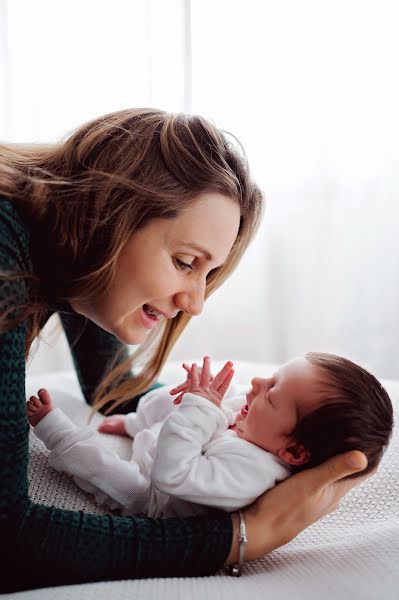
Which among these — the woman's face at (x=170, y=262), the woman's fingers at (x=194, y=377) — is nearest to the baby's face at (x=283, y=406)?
the woman's fingers at (x=194, y=377)

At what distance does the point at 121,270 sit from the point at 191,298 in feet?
0.49

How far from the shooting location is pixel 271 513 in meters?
1.02

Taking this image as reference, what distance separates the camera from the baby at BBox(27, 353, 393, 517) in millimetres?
1041

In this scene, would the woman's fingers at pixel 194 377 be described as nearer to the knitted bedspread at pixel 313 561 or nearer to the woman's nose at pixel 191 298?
the woman's nose at pixel 191 298

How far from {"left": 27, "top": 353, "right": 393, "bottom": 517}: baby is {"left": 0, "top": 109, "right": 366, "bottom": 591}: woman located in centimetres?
5

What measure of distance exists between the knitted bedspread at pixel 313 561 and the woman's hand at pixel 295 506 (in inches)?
1.7

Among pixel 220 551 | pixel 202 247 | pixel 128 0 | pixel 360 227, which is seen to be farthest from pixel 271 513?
pixel 128 0

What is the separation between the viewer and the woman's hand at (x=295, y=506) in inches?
39.4

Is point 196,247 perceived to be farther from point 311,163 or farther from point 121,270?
point 311,163

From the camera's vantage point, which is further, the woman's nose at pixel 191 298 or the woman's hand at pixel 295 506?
the woman's nose at pixel 191 298

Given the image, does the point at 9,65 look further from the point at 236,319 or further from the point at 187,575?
the point at 187,575

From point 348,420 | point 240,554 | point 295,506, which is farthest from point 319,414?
point 240,554

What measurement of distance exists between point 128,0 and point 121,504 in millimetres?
1874

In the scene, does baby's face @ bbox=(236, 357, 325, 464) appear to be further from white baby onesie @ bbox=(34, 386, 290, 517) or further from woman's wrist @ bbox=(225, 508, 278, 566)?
woman's wrist @ bbox=(225, 508, 278, 566)
